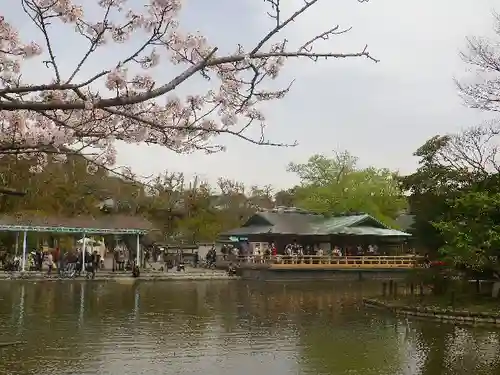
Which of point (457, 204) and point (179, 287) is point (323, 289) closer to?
point (179, 287)

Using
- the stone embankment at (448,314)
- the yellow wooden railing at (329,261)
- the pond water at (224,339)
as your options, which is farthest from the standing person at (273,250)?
the stone embankment at (448,314)

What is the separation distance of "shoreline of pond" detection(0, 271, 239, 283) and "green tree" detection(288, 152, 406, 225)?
17.1m

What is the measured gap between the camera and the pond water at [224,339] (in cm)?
896

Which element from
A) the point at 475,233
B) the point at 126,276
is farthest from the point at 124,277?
the point at 475,233

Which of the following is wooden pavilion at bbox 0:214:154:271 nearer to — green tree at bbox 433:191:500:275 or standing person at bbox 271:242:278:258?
standing person at bbox 271:242:278:258

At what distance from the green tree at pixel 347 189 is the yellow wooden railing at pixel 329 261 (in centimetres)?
1149

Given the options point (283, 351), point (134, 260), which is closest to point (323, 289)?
point (134, 260)

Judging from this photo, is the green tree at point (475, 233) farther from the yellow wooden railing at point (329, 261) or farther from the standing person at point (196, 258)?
the standing person at point (196, 258)

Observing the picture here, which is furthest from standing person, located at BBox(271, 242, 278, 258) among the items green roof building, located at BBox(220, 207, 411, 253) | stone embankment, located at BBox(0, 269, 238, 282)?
stone embankment, located at BBox(0, 269, 238, 282)

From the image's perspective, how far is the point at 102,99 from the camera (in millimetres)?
4820

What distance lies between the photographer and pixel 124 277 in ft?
88.4

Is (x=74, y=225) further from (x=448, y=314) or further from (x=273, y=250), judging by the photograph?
(x=448, y=314)

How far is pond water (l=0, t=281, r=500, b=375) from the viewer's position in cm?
896

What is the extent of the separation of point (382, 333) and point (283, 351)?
3.16m
